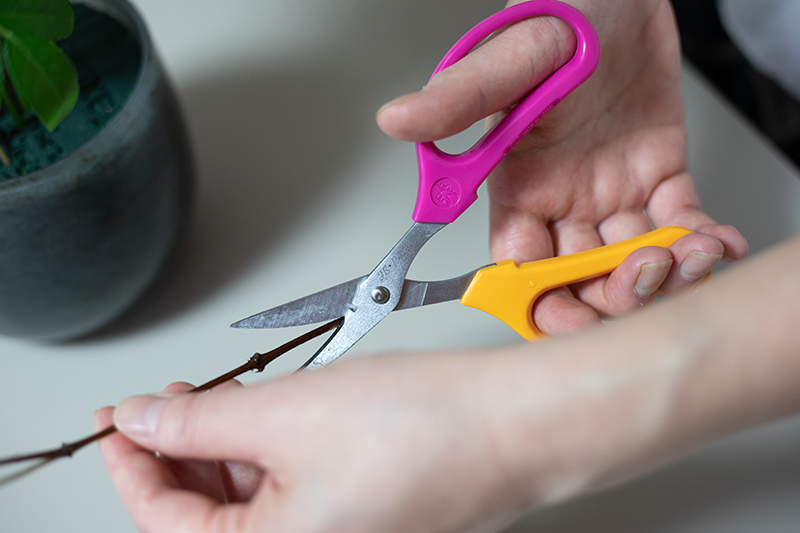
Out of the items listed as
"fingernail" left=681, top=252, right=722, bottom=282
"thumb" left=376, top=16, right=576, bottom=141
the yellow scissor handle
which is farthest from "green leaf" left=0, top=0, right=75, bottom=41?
"fingernail" left=681, top=252, right=722, bottom=282

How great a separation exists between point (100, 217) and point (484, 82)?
27 centimetres

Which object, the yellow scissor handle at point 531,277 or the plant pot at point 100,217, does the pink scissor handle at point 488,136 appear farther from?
the plant pot at point 100,217

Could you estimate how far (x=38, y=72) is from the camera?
0.40 m

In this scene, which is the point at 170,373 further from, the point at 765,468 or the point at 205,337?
the point at 765,468

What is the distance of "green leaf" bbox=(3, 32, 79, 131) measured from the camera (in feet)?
1.30

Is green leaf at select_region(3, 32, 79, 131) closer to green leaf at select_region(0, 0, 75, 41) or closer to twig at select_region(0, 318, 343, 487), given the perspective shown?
green leaf at select_region(0, 0, 75, 41)

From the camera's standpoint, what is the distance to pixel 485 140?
461mm

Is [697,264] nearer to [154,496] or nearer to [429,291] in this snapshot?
[429,291]

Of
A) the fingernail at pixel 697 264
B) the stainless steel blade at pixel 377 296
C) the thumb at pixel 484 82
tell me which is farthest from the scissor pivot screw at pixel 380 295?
the fingernail at pixel 697 264

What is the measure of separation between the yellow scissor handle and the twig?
0.10 meters

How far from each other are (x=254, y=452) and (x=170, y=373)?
0.78 ft

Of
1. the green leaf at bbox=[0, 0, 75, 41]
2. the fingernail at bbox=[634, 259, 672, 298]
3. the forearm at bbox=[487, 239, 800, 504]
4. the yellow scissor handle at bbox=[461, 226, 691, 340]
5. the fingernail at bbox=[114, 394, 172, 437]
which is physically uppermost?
the green leaf at bbox=[0, 0, 75, 41]

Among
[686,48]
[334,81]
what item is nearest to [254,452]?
[334,81]

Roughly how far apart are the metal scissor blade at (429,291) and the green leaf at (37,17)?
268mm
